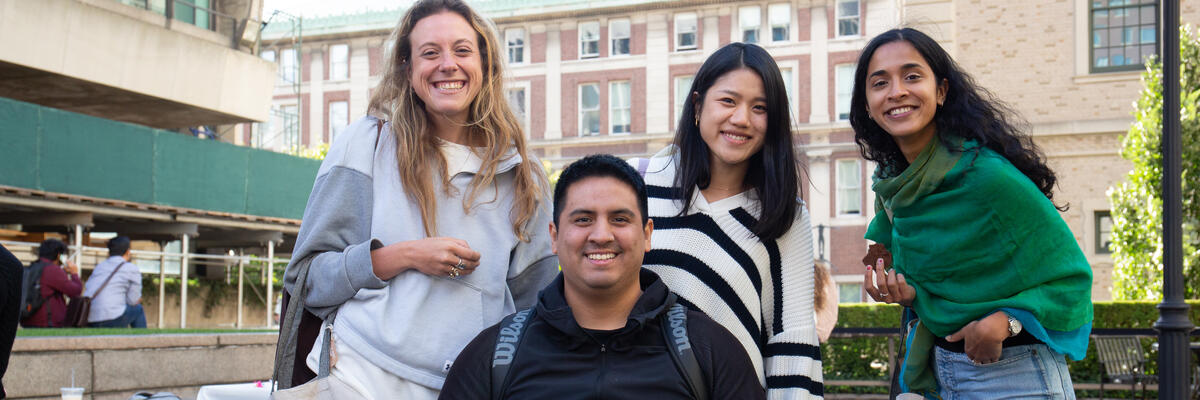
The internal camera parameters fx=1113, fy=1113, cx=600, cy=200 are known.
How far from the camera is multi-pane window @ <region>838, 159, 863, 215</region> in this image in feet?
129

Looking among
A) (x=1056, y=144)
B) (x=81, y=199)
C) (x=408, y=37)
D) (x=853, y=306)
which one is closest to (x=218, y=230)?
(x=81, y=199)

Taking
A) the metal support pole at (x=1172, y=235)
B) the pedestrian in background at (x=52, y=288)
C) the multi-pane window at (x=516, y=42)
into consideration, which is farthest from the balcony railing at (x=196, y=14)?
the multi-pane window at (x=516, y=42)

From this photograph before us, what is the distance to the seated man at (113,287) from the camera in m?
13.2

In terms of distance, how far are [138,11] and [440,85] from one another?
18791 mm

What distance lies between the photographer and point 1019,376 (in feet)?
10.3

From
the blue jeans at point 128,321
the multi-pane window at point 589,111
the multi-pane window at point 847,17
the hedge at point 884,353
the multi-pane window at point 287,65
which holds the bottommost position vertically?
the hedge at point 884,353

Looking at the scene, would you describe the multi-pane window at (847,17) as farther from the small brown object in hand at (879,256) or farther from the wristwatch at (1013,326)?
the wristwatch at (1013,326)

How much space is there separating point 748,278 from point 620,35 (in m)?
40.2

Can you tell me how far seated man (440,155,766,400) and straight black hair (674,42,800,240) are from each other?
12.3 inches

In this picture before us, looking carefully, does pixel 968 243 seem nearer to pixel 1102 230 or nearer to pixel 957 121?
pixel 957 121

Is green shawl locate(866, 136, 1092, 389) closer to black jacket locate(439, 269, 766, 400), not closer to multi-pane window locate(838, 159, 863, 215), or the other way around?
black jacket locate(439, 269, 766, 400)

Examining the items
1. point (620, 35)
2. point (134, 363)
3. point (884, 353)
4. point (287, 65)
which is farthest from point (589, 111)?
point (134, 363)

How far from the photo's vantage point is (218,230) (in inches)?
920

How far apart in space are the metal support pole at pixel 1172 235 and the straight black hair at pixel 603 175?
5.55 metres
